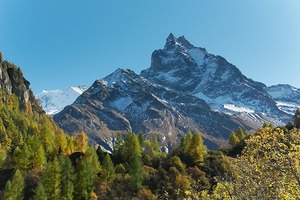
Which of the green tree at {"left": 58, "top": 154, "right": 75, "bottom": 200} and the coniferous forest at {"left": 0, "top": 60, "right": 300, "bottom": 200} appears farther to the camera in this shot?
the green tree at {"left": 58, "top": 154, "right": 75, "bottom": 200}

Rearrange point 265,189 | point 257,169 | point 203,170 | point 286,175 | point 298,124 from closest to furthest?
point 265,189 < point 286,175 < point 257,169 < point 203,170 < point 298,124

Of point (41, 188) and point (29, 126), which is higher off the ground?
point (29, 126)

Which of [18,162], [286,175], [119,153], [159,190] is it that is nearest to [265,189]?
[286,175]

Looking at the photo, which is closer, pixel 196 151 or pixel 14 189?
pixel 14 189

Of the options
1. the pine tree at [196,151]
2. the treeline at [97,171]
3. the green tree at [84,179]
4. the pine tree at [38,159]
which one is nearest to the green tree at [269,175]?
the treeline at [97,171]

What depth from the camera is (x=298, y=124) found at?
145 metres

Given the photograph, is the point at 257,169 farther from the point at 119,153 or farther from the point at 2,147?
the point at 2,147

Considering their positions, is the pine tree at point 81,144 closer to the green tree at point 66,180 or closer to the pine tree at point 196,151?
the green tree at point 66,180

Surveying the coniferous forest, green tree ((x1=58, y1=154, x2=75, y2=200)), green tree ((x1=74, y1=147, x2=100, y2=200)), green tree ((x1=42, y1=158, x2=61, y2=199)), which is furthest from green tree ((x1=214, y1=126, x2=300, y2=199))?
green tree ((x1=74, y1=147, x2=100, y2=200))

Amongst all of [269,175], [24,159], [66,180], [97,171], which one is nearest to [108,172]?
[97,171]

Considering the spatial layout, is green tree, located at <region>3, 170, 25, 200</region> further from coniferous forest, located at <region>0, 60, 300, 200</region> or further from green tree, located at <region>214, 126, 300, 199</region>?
green tree, located at <region>214, 126, 300, 199</region>

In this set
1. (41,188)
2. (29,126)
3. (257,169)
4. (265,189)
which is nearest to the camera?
(265,189)

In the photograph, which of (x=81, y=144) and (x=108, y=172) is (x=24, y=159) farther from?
(x=81, y=144)

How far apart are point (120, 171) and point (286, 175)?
301 ft
